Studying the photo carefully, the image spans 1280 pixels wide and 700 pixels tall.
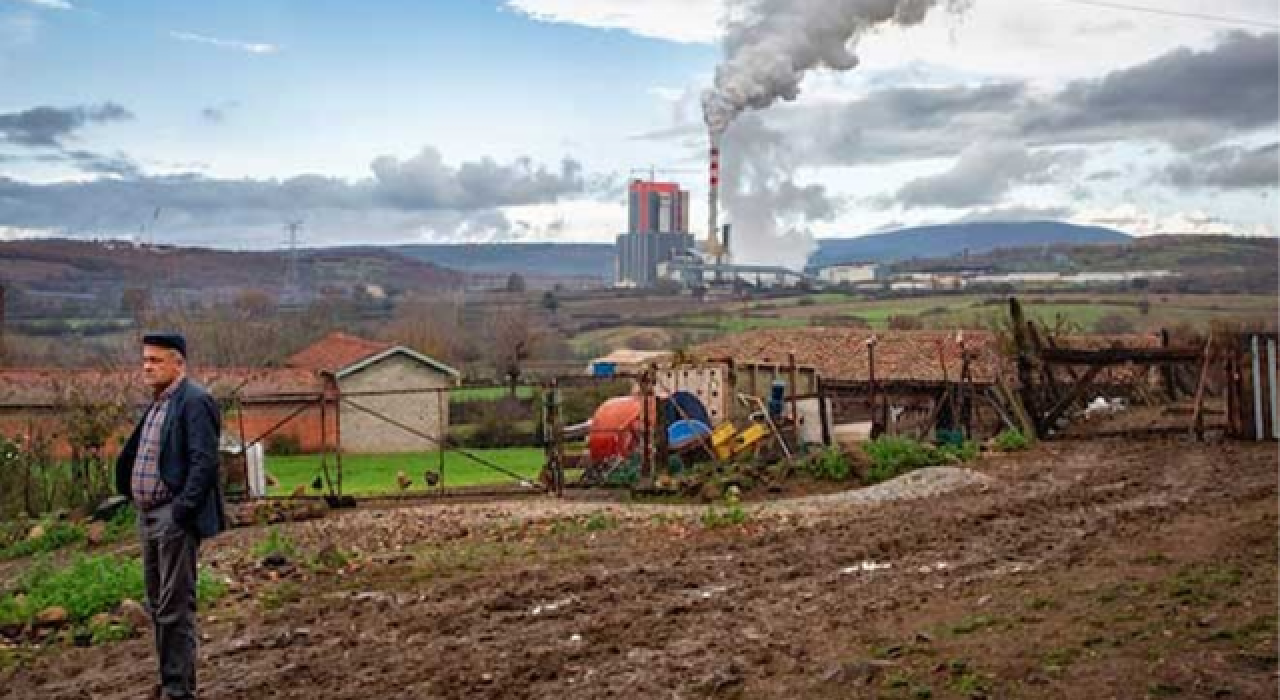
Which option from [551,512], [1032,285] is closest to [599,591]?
[551,512]

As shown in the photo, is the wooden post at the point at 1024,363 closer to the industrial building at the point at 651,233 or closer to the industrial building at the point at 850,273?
the industrial building at the point at 850,273

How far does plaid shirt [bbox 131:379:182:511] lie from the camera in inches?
285

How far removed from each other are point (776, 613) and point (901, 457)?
41.1ft

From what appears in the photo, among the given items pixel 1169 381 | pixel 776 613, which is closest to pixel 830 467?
pixel 776 613

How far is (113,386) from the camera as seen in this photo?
24.5 meters

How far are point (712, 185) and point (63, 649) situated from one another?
76.7 meters

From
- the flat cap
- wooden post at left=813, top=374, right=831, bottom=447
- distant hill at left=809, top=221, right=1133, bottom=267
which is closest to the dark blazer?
the flat cap

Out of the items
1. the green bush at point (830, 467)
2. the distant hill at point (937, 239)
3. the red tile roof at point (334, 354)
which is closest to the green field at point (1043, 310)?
the red tile roof at point (334, 354)

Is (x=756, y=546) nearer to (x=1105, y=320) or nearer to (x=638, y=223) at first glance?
(x=1105, y=320)

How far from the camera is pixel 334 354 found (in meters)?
57.4

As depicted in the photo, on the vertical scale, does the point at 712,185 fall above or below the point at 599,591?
above

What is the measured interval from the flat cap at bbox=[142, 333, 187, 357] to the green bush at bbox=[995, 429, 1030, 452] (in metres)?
18.9

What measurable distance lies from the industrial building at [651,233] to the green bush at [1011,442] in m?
99.7

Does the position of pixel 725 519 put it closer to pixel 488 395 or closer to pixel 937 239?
pixel 488 395
